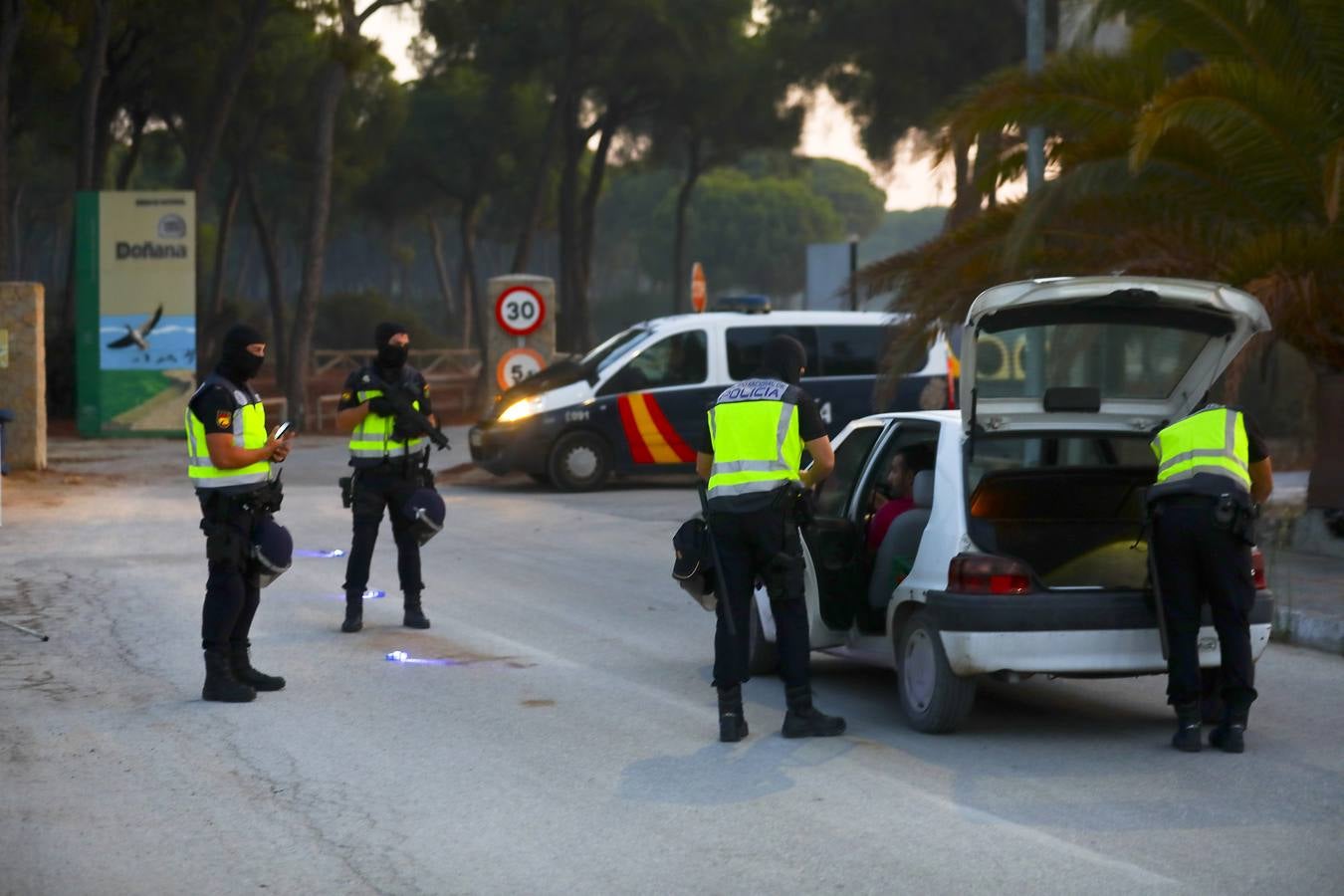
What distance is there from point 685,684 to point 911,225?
6989 inches

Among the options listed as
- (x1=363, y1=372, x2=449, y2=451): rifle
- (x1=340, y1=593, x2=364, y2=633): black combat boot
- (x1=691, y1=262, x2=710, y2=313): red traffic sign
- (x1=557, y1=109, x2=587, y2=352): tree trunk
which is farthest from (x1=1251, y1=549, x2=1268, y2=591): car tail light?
(x1=557, y1=109, x2=587, y2=352): tree trunk

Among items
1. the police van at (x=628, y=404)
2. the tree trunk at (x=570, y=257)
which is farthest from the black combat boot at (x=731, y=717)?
the tree trunk at (x=570, y=257)

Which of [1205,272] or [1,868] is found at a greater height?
[1205,272]

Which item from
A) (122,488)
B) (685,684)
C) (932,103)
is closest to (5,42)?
(122,488)

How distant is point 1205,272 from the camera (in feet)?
46.1

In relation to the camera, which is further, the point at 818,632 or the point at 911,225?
the point at 911,225

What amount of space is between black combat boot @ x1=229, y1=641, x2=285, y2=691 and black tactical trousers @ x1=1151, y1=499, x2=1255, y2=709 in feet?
13.4

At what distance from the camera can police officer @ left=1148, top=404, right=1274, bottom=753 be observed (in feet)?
24.8

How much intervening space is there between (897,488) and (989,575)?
40.7 inches

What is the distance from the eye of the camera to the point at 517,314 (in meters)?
22.8

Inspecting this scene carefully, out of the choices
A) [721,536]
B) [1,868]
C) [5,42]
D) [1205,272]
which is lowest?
[1,868]

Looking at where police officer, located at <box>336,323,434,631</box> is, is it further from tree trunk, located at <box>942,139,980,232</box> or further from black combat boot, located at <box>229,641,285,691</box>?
tree trunk, located at <box>942,139,980,232</box>

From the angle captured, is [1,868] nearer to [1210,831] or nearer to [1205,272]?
[1210,831]

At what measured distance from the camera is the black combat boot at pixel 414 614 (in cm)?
1098
